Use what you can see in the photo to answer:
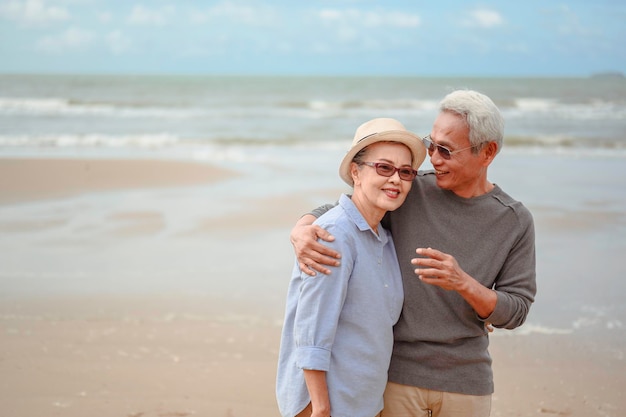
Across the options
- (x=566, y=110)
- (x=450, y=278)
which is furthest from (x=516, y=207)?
(x=566, y=110)

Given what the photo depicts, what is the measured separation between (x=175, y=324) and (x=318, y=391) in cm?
337

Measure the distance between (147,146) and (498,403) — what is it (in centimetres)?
1448

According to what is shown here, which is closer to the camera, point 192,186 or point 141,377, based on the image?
point 141,377

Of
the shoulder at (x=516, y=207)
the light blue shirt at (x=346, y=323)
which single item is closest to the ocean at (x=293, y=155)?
the shoulder at (x=516, y=207)

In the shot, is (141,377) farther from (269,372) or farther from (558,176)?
(558,176)

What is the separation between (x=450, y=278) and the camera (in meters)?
2.35

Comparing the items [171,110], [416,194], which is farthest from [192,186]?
[171,110]

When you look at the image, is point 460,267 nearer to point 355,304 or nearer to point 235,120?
point 355,304

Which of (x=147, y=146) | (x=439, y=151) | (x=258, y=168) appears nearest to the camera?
(x=439, y=151)

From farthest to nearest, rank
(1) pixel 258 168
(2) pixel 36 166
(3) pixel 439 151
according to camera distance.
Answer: (1) pixel 258 168 → (2) pixel 36 166 → (3) pixel 439 151

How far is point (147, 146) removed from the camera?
1769 centimetres

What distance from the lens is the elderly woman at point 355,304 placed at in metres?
2.37

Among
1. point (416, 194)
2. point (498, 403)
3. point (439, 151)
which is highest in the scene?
point (439, 151)

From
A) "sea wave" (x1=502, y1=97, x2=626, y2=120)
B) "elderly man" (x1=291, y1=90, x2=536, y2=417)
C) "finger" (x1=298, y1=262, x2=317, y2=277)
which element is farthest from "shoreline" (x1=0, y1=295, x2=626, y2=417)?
"sea wave" (x1=502, y1=97, x2=626, y2=120)
